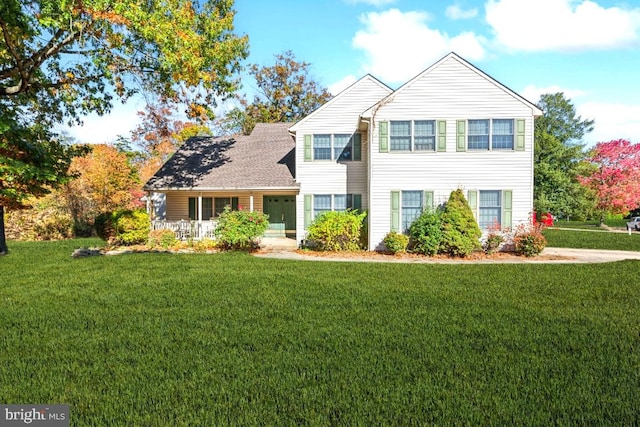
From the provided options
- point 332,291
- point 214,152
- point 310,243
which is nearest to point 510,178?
point 310,243

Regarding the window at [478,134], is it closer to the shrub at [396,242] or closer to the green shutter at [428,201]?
the green shutter at [428,201]

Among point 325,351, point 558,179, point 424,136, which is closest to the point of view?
point 325,351

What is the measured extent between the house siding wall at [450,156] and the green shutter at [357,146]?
64.4 inches

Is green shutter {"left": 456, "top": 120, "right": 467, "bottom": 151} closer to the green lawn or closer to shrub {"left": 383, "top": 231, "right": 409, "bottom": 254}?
shrub {"left": 383, "top": 231, "right": 409, "bottom": 254}

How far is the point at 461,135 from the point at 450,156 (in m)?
0.90

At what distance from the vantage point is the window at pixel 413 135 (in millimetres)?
14961

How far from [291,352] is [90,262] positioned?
10.2m

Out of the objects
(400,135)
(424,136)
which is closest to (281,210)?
(400,135)

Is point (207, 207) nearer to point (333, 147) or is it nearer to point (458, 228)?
point (333, 147)

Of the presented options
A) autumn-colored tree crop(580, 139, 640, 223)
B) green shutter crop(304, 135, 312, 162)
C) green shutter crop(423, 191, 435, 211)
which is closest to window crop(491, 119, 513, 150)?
green shutter crop(423, 191, 435, 211)

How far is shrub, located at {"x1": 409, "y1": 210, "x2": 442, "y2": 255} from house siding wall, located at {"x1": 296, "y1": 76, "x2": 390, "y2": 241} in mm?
2934

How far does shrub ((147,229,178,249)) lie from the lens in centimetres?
1605

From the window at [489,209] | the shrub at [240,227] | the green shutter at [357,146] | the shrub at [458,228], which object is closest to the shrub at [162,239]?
the shrub at [240,227]

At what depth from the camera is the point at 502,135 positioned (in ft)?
48.1
